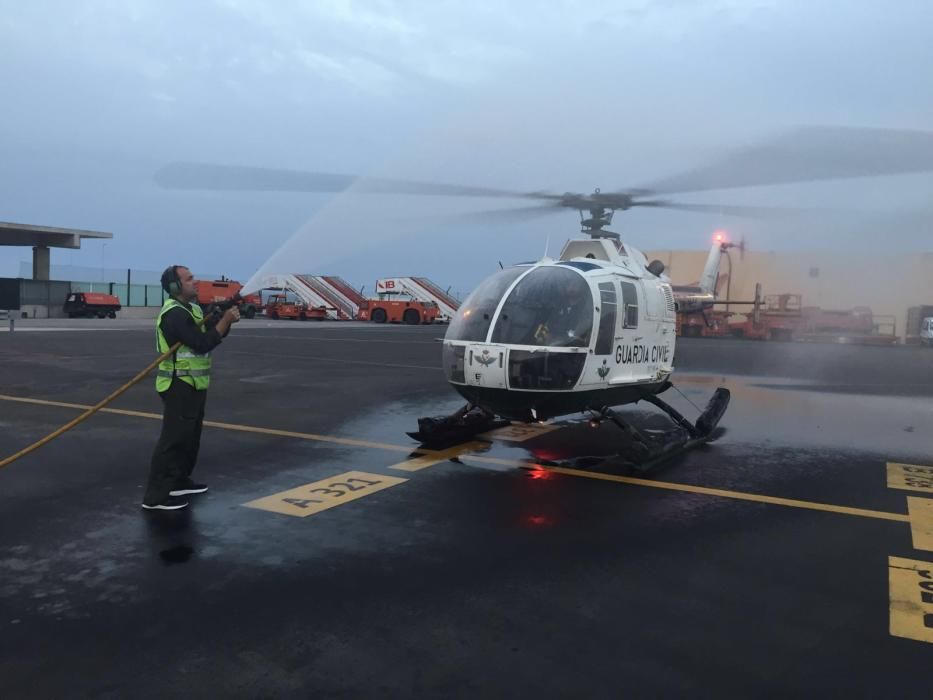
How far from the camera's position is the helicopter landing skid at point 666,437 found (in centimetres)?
770

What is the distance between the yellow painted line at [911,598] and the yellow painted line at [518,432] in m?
5.06

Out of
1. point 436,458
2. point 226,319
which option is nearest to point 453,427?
point 436,458

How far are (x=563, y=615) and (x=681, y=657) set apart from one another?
0.73 metres

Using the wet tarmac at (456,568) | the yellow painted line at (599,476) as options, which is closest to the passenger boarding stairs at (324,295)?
the yellow painted line at (599,476)

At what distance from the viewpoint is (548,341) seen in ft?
24.9

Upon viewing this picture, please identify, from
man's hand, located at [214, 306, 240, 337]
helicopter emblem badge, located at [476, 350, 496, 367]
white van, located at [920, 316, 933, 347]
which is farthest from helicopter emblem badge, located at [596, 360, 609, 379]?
white van, located at [920, 316, 933, 347]

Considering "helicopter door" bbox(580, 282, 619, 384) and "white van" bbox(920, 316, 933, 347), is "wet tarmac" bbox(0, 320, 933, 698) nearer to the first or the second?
"helicopter door" bbox(580, 282, 619, 384)

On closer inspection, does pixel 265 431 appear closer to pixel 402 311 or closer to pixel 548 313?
pixel 548 313

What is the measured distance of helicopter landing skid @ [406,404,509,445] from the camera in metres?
8.77

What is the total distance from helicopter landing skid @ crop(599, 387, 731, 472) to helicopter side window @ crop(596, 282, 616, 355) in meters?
0.80

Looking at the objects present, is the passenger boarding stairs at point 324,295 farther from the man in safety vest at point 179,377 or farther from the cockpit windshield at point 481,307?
the man in safety vest at point 179,377

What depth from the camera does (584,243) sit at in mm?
9672

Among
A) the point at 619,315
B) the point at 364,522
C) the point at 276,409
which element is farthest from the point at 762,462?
the point at 276,409

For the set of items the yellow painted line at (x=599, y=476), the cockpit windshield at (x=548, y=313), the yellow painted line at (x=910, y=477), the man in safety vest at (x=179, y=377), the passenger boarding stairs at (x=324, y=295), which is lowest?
the yellow painted line at (x=599, y=476)
